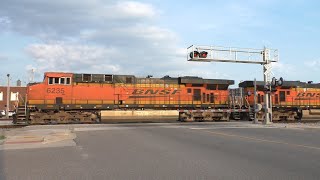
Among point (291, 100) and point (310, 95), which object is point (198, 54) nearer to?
point (291, 100)

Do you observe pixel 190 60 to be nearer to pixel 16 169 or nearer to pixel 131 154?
pixel 131 154

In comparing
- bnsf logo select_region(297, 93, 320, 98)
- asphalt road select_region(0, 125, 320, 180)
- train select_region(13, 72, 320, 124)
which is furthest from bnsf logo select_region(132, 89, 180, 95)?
asphalt road select_region(0, 125, 320, 180)

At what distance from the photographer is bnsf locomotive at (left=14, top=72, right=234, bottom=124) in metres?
27.8

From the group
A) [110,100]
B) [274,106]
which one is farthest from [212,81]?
[110,100]

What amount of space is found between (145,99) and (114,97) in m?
2.91

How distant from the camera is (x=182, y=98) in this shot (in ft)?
106

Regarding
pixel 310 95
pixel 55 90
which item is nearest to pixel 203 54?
pixel 55 90

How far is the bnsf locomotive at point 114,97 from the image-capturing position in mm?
27812

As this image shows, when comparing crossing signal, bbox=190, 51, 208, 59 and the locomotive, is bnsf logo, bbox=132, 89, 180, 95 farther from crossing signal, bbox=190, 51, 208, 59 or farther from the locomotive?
the locomotive

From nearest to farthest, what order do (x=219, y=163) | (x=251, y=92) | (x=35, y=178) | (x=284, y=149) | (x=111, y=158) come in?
1. (x=35, y=178)
2. (x=219, y=163)
3. (x=111, y=158)
4. (x=284, y=149)
5. (x=251, y=92)

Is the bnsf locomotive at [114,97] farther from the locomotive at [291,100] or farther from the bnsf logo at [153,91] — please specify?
the locomotive at [291,100]

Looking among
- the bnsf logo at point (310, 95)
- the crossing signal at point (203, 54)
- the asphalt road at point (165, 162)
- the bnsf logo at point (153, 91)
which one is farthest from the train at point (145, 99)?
the asphalt road at point (165, 162)

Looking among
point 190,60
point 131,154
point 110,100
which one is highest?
point 190,60

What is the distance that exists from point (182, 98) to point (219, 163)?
2315cm
